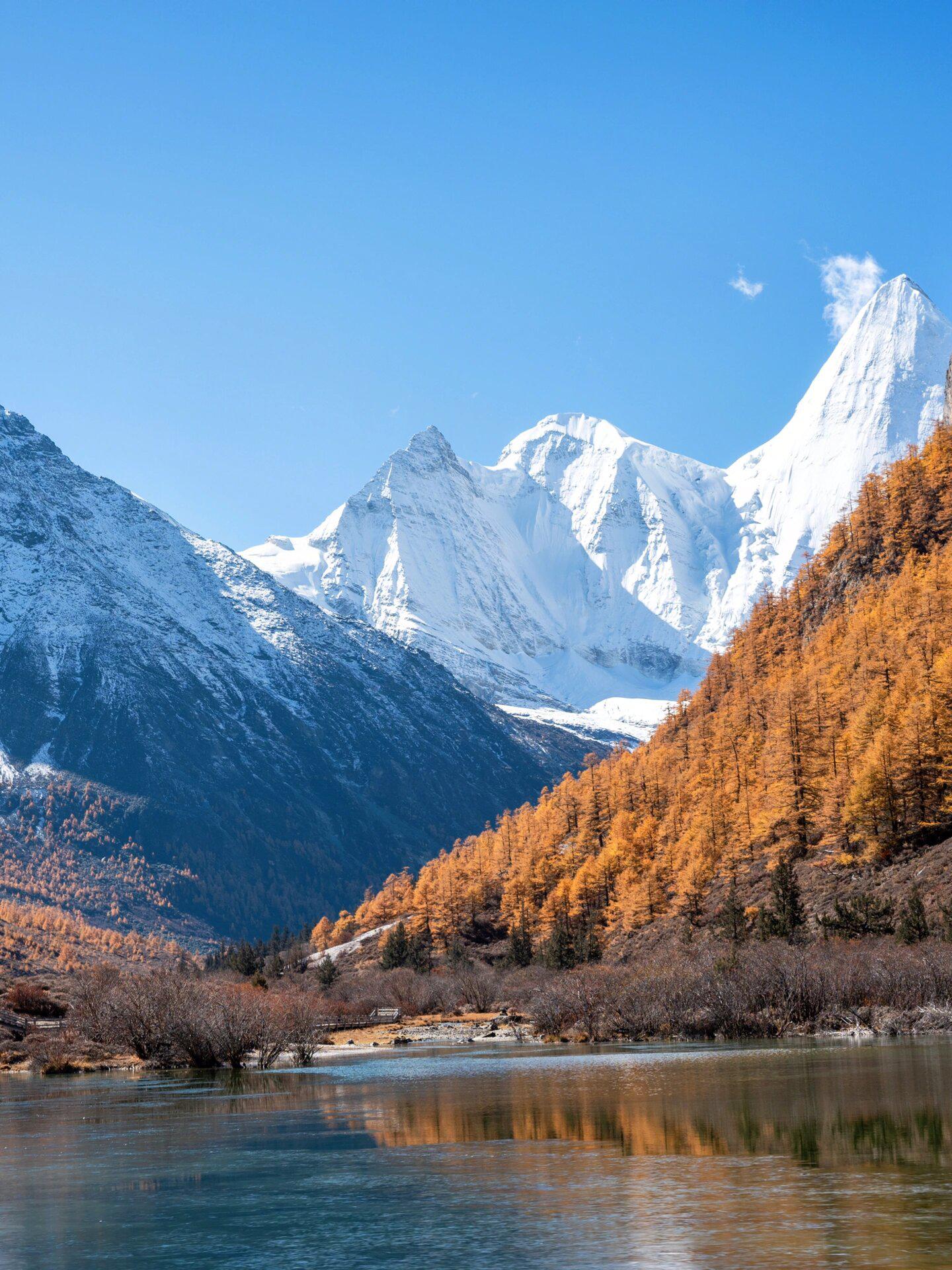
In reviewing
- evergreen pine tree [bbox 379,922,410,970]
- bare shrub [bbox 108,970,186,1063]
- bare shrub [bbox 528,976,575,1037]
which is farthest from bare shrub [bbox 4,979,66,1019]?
evergreen pine tree [bbox 379,922,410,970]

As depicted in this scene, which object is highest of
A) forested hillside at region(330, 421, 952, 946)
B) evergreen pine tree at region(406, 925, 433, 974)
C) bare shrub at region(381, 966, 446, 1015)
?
forested hillside at region(330, 421, 952, 946)

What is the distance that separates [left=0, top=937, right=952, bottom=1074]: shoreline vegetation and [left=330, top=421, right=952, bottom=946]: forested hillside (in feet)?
60.7

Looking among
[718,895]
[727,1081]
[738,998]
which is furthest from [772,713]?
[727,1081]

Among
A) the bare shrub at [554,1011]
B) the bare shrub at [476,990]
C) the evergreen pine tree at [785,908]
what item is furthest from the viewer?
the bare shrub at [476,990]

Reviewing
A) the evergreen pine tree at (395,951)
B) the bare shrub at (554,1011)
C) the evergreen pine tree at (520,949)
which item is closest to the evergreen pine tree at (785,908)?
the bare shrub at (554,1011)

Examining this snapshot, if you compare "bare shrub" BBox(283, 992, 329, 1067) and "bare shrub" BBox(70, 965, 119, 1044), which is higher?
"bare shrub" BBox(70, 965, 119, 1044)

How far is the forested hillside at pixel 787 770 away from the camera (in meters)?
103

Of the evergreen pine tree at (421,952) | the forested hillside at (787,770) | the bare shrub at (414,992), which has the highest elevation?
the forested hillside at (787,770)

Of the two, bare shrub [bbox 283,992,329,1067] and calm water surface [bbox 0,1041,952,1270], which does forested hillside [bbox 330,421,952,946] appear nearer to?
bare shrub [bbox 283,992,329,1067]

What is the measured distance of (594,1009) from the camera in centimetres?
8988

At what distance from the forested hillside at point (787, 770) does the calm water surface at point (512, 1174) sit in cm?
5071

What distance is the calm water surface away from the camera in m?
23.4

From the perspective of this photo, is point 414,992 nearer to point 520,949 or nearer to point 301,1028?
point 520,949

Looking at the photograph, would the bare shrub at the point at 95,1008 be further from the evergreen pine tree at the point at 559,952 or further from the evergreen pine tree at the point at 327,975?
the evergreen pine tree at the point at 327,975
